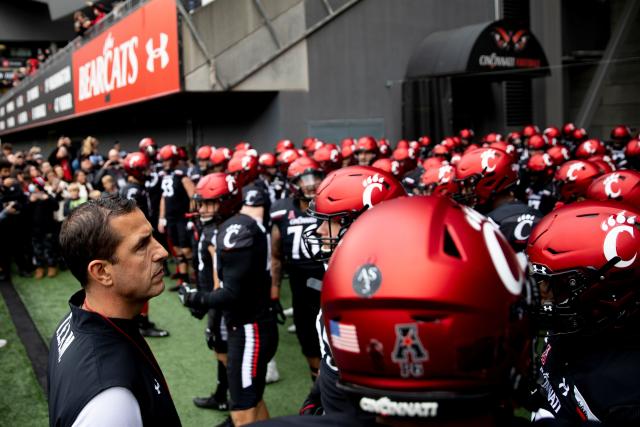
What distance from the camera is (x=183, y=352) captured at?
661 cm

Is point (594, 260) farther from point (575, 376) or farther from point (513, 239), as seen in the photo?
point (513, 239)

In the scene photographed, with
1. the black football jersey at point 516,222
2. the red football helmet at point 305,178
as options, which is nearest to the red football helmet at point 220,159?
the red football helmet at point 305,178

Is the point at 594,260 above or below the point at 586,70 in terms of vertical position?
below

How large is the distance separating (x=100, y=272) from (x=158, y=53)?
43.6ft

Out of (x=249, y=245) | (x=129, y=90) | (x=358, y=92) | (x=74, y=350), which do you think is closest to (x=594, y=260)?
(x=74, y=350)

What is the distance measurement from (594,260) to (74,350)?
188 centimetres

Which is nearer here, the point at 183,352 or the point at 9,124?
the point at 183,352

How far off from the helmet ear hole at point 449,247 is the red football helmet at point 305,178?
13.8 feet

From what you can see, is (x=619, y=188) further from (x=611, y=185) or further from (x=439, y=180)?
(x=439, y=180)

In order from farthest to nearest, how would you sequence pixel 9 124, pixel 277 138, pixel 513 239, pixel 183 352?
pixel 9 124, pixel 277 138, pixel 183 352, pixel 513 239

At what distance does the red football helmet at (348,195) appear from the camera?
10.8ft

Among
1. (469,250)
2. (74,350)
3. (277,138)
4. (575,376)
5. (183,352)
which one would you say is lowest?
(183,352)

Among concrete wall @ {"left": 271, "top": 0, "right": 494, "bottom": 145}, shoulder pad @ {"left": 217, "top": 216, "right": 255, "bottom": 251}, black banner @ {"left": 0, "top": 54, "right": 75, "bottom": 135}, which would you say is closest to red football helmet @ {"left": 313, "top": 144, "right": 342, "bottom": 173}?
shoulder pad @ {"left": 217, "top": 216, "right": 255, "bottom": 251}

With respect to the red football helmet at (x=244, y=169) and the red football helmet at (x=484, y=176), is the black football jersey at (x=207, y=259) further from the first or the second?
the red football helmet at (x=244, y=169)
